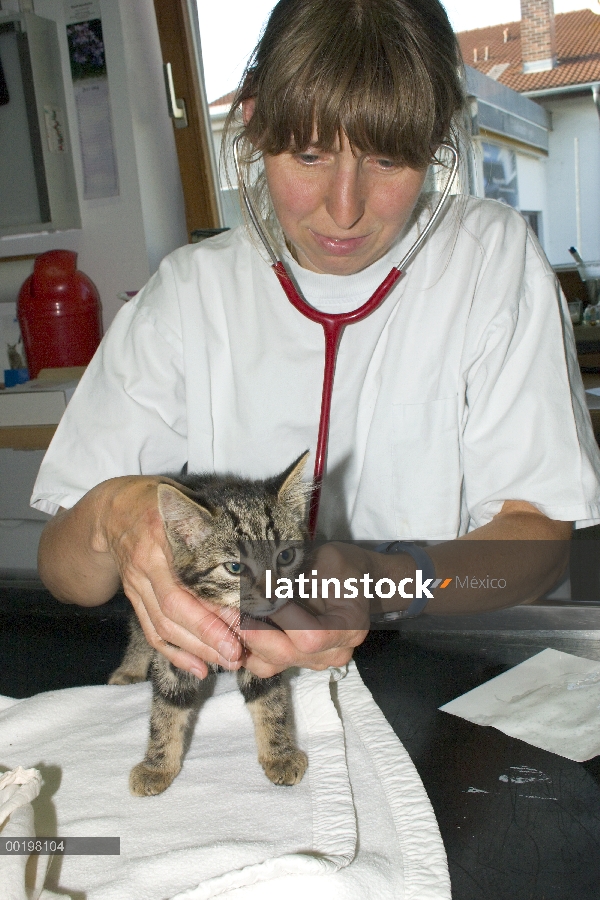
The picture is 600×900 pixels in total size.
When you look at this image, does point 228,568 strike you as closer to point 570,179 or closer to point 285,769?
point 285,769

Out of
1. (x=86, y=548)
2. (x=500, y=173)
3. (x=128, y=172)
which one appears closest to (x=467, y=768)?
(x=86, y=548)

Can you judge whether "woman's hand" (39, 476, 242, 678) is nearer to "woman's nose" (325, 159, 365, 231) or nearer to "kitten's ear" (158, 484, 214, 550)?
"kitten's ear" (158, 484, 214, 550)

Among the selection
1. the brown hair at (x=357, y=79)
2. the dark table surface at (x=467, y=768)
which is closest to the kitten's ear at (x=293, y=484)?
the dark table surface at (x=467, y=768)

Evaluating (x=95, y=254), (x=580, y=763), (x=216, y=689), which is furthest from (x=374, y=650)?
(x=95, y=254)

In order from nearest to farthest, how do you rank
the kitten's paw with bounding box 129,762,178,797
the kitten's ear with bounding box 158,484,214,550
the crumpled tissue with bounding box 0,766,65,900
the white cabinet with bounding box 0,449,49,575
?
the crumpled tissue with bounding box 0,766,65,900 < the kitten's paw with bounding box 129,762,178,797 < the kitten's ear with bounding box 158,484,214,550 < the white cabinet with bounding box 0,449,49,575

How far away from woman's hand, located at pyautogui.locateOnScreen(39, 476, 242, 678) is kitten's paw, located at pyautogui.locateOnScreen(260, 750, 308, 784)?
0.42 feet

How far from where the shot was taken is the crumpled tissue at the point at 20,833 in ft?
2.11

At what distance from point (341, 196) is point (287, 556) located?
537mm

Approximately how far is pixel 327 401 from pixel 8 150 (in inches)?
104

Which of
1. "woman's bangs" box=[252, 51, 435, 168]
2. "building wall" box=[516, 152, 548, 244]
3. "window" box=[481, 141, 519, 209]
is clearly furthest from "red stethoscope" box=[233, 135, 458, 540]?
"building wall" box=[516, 152, 548, 244]

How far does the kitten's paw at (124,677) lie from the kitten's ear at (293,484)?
36cm

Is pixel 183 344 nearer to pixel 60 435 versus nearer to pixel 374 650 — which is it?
pixel 60 435

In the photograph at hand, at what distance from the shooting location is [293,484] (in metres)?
1.11

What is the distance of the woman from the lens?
104cm
